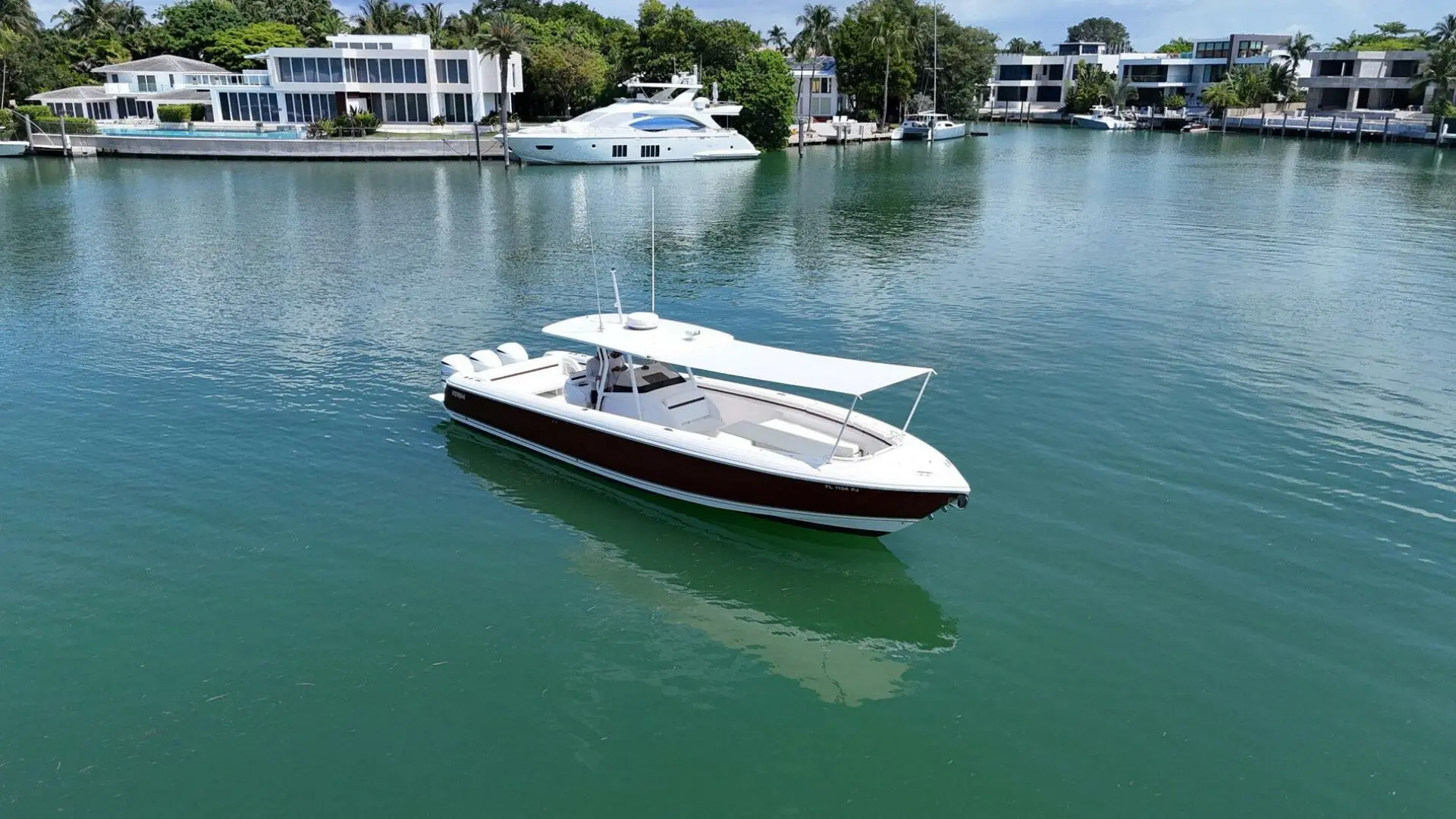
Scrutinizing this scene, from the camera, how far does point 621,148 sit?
80375mm

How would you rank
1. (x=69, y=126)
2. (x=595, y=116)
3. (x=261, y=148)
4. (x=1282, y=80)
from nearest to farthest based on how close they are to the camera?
(x=261, y=148), (x=69, y=126), (x=595, y=116), (x=1282, y=80)

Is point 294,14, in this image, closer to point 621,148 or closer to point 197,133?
point 197,133

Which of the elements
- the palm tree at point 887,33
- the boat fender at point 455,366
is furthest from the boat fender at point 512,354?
the palm tree at point 887,33

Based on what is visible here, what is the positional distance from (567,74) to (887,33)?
3837cm

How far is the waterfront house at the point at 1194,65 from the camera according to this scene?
474ft

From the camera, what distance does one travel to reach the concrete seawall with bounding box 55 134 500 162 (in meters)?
78.2

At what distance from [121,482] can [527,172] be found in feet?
194

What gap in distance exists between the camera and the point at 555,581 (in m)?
15.2

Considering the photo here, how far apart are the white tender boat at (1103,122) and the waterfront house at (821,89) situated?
4089cm

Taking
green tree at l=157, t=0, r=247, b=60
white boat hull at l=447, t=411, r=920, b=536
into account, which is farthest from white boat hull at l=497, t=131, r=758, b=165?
white boat hull at l=447, t=411, r=920, b=536

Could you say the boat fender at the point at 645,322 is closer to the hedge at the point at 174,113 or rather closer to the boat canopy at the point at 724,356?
the boat canopy at the point at 724,356

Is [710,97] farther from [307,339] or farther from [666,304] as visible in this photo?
[307,339]

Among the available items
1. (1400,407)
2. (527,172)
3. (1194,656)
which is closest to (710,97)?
(527,172)

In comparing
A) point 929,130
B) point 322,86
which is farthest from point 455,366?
point 929,130
